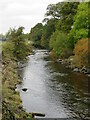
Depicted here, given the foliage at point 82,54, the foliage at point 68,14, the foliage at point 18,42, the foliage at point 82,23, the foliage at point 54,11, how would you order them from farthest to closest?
the foliage at point 54,11 < the foliage at point 68,14 < the foliage at point 18,42 < the foliage at point 82,23 < the foliage at point 82,54

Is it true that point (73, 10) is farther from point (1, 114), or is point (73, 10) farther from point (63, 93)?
point (1, 114)

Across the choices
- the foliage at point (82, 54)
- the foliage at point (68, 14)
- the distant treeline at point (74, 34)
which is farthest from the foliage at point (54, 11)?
the foliage at point (82, 54)

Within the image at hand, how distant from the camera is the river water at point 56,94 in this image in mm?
14567

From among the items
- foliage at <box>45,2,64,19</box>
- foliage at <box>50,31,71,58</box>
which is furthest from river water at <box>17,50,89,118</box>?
foliage at <box>45,2,64,19</box>

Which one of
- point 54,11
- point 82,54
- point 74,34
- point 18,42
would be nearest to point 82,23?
point 74,34

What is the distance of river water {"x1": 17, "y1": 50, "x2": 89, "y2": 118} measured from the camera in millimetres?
14567

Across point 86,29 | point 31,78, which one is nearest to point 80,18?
point 86,29

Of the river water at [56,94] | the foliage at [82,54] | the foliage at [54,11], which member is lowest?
the river water at [56,94]

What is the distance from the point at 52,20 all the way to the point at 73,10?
14474mm

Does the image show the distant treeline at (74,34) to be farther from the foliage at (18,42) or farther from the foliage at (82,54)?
the foliage at (18,42)

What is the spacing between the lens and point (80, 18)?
33469 mm

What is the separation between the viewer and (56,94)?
1819 cm

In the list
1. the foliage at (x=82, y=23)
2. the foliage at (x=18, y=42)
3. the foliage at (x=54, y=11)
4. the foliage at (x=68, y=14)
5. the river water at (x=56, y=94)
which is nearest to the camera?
the river water at (x=56, y=94)

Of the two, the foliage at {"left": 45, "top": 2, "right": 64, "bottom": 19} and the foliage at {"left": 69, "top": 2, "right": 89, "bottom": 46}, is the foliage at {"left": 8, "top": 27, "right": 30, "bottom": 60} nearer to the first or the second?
the foliage at {"left": 69, "top": 2, "right": 89, "bottom": 46}
